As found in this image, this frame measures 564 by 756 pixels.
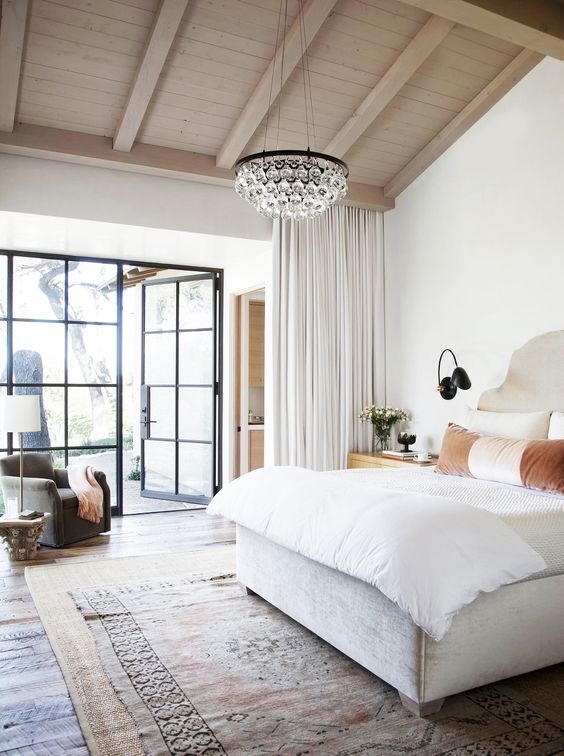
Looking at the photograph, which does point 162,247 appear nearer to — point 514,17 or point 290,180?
point 290,180

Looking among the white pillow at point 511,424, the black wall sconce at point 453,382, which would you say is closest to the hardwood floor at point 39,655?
the black wall sconce at point 453,382

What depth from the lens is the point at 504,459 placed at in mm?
3455

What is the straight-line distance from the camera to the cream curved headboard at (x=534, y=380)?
402 centimetres

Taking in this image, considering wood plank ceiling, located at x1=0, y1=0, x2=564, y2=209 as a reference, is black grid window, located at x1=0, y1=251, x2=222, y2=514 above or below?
below

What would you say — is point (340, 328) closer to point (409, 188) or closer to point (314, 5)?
point (409, 188)

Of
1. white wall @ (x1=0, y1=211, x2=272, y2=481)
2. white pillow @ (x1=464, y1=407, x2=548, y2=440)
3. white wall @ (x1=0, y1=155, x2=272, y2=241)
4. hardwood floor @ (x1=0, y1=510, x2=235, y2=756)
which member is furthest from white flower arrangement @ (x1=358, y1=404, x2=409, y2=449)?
white wall @ (x1=0, y1=155, x2=272, y2=241)

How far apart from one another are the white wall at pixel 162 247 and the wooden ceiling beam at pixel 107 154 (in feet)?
1.35

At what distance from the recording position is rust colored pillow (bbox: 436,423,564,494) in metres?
3.20

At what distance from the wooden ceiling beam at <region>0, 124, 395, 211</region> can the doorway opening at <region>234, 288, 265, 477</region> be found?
157cm

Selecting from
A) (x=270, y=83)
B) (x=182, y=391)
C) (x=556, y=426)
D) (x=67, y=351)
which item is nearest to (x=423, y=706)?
(x=556, y=426)

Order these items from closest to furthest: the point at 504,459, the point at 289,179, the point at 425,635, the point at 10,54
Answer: the point at 425,635
the point at 289,179
the point at 504,459
the point at 10,54

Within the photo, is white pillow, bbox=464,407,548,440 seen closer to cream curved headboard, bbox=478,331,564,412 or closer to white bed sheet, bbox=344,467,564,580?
cream curved headboard, bbox=478,331,564,412

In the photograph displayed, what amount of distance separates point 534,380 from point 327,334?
1.92m

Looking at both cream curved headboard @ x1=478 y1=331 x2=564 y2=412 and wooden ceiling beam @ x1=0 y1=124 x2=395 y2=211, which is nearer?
cream curved headboard @ x1=478 y1=331 x2=564 y2=412
